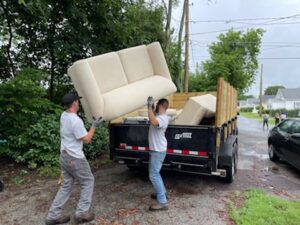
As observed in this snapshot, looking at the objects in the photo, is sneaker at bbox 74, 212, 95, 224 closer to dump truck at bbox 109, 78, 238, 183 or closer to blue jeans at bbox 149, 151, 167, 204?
blue jeans at bbox 149, 151, 167, 204

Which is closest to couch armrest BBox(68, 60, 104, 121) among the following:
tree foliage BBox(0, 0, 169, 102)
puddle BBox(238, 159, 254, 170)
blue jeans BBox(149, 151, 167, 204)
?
blue jeans BBox(149, 151, 167, 204)

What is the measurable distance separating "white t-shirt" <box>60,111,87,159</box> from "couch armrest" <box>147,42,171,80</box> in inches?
73.1

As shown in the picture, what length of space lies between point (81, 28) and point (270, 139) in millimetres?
6735

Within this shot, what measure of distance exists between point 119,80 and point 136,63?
1.61ft

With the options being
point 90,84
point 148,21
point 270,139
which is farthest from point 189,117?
point 148,21

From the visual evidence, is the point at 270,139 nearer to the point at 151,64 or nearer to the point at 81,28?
the point at 151,64

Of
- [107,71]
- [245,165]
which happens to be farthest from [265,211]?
[245,165]

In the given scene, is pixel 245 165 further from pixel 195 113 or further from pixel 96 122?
pixel 96 122

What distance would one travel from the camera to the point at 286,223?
434 centimetres

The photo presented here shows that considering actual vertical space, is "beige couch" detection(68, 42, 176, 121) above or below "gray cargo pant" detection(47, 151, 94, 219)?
above

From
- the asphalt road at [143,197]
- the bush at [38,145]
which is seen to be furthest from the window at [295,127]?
the bush at [38,145]

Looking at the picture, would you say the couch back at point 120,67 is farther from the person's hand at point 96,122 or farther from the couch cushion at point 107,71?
the person's hand at point 96,122

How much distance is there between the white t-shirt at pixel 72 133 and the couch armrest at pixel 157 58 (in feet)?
6.09

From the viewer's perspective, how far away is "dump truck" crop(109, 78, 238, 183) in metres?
4.96
